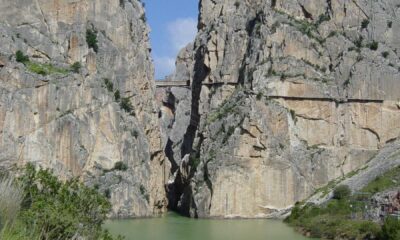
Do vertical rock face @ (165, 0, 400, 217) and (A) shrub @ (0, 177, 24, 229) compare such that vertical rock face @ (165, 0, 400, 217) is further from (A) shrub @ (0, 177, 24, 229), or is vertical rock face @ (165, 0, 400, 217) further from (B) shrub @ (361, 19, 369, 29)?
(A) shrub @ (0, 177, 24, 229)

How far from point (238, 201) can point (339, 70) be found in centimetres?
2604

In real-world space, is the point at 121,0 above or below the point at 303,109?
above

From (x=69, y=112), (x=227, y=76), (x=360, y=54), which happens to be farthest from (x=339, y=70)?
(x=69, y=112)

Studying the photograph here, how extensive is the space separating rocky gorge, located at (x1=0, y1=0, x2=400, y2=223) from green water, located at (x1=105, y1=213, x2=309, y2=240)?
924 centimetres

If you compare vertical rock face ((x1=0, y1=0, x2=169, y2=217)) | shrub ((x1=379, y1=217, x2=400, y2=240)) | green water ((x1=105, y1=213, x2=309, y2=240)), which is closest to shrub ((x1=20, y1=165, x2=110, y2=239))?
green water ((x1=105, y1=213, x2=309, y2=240))

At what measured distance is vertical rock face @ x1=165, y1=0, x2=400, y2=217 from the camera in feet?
278

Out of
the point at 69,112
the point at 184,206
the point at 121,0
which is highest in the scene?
the point at 121,0

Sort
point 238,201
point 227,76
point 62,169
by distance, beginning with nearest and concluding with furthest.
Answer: point 62,169 → point 238,201 → point 227,76

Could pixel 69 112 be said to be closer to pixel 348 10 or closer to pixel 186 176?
pixel 186 176

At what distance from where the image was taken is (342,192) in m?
72.4

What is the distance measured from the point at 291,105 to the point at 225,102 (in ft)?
36.6

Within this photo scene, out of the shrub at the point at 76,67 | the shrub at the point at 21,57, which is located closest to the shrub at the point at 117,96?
the shrub at the point at 76,67

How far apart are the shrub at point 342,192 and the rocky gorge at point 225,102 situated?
2761 mm

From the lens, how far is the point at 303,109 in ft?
293
